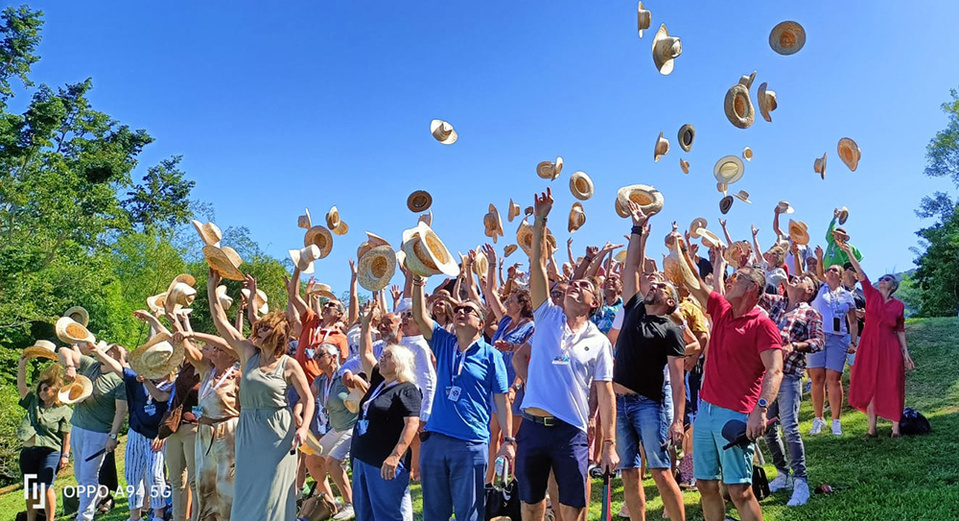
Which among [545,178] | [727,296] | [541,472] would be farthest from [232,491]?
[545,178]

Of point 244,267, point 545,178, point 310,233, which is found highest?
point 244,267

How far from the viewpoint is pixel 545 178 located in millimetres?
11719

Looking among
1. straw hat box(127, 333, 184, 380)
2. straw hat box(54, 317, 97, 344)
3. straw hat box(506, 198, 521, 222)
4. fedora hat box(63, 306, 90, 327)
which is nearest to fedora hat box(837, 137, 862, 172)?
straw hat box(506, 198, 521, 222)

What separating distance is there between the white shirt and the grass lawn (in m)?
2.12

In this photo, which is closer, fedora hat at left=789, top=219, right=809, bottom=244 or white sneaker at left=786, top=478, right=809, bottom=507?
white sneaker at left=786, top=478, right=809, bottom=507

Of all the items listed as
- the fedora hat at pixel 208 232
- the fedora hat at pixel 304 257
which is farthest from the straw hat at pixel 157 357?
the fedora hat at pixel 304 257

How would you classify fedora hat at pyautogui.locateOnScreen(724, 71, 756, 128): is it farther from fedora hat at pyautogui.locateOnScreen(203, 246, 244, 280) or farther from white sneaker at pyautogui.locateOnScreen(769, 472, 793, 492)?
fedora hat at pyautogui.locateOnScreen(203, 246, 244, 280)

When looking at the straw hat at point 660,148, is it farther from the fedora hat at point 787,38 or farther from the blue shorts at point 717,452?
the blue shorts at point 717,452

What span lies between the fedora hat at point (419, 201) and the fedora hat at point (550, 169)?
2213 mm

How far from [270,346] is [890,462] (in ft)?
20.5

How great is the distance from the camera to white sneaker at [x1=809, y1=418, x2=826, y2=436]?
8711mm

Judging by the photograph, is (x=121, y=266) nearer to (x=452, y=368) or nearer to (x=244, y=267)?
(x=244, y=267)

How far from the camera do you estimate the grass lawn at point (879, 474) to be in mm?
5738

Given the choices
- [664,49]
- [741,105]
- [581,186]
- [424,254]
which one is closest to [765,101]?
[741,105]
